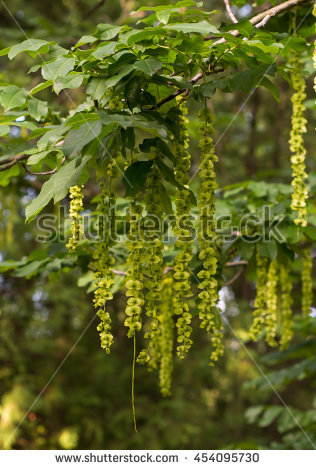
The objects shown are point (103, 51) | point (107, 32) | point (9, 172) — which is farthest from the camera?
point (9, 172)

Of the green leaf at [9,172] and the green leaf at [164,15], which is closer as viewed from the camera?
the green leaf at [164,15]

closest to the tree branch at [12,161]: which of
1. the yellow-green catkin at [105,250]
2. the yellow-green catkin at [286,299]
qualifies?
the yellow-green catkin at [105,250]

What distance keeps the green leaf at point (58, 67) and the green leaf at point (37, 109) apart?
589 millimetres

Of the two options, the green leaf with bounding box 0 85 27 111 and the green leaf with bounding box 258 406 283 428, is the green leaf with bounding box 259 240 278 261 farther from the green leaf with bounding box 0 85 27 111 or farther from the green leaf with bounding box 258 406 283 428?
the green leaf with bounding box 258 406 283 428

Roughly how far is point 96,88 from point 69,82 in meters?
0.11

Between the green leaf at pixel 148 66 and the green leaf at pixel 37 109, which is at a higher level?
the green leaf at pixel 148 66

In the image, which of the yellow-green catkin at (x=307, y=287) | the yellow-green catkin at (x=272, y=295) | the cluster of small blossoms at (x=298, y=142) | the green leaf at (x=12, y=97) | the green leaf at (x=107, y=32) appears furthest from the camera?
the yellow-green catkin at (x=307, y=287)

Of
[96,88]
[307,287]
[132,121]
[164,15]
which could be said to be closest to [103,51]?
[96,88]

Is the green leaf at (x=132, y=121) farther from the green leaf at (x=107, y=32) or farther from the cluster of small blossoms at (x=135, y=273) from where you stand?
the green leaf at (x=107, y=32)

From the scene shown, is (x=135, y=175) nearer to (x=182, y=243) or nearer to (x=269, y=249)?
(x=182, y=243)

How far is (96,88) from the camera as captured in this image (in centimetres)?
159

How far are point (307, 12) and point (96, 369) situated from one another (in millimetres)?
7139

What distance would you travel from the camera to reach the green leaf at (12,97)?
6.77 ft

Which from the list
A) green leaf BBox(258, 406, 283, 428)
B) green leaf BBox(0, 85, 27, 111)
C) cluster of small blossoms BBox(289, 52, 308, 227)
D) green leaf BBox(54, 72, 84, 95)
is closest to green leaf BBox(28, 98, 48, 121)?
green leaf BBox(0, 85, 27, 111)
